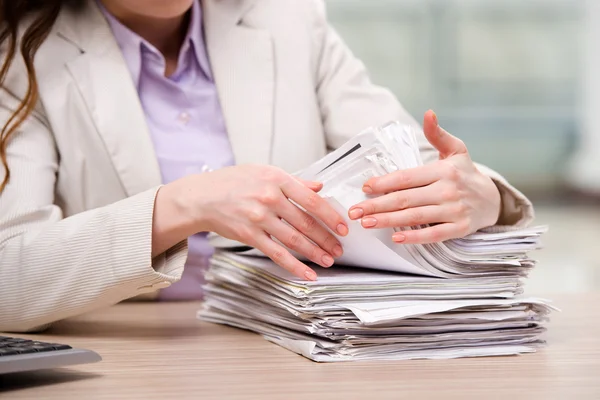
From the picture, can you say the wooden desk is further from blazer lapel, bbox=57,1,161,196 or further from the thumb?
blazer lapel, bbox=57,1,161,196

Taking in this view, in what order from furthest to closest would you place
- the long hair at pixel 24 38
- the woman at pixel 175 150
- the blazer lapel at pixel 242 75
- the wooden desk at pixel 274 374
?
the blazer lapel at pixel 242 75 → the long hair at pixel 24 38 → the woman at pixel 175 150 → the wooden desk at pixel 274 374

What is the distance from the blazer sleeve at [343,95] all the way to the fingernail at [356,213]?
57cm

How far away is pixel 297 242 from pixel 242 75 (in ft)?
2.10

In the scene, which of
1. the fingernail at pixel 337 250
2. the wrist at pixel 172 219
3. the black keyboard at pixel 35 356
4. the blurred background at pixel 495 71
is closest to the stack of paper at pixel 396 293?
the fingernail at pixel 337 250

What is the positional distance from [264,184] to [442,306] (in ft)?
0.83

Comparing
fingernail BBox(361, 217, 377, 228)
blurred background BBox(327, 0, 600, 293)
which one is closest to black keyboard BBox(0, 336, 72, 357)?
fingernail BBox(361, 217, 377, 228)

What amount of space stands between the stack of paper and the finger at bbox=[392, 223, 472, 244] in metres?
0.01

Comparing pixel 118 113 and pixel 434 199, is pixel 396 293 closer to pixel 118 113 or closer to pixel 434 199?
pixel 434 199

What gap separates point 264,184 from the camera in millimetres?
1004

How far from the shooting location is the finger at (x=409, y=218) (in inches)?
36.8

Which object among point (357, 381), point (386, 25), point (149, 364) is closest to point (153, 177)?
point (149, 364)

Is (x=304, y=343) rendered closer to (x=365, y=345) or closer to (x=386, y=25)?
(x=365, y=345)

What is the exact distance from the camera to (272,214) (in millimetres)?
1009

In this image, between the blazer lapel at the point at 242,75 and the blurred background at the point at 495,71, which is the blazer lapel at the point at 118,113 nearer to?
the blazer lapel at the point at 242,75
